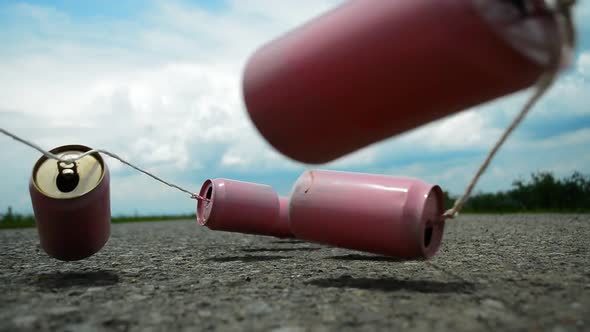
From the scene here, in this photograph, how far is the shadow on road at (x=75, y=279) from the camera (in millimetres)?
4000

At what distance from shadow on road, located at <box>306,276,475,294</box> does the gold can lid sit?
1898 mm

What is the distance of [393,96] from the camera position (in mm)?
2773

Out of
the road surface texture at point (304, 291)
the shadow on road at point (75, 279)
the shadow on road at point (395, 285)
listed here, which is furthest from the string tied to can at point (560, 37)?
the shadow on road at point (75, 279)

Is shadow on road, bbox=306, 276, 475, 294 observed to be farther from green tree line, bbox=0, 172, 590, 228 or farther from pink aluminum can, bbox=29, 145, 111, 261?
green tree line, bbox=0, 172, 590, 228

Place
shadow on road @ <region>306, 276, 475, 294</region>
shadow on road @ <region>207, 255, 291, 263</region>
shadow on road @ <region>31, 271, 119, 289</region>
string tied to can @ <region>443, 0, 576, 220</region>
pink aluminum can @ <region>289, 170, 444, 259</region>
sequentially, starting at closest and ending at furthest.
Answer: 1. string tied to can @ <region>443, 0, 576, 220</region>
2. shadow on road @ <region>306, 276, 475, 294</region>
3. pink aluminum can @ <region>289, 170, 444, 259</region>
4. shadow on road @ <region>31, 271, 119, 289</region>
5. shadow on road @ <region>207, 255, 291, 263</region>

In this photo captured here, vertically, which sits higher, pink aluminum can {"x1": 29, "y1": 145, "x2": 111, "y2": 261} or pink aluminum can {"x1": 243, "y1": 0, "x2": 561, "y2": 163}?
pink aluminum can {"x1": 243, "y1": 0, "x2": 561, "y2": 163}

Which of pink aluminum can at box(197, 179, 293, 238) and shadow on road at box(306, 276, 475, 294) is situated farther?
pink aluminum can at box(197, 179, 293, 238)

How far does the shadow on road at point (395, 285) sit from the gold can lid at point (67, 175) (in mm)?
1898

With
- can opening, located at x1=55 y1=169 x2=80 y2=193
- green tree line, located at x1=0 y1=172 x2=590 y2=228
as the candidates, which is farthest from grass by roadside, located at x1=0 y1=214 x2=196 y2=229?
can opening, located at x1=55 y1=169 x2=80 y2=193

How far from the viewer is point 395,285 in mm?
3736

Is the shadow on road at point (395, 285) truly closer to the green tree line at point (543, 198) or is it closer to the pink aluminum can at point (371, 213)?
the pink aluminum can at point (371, 213)

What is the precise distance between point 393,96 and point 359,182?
1.38 meters

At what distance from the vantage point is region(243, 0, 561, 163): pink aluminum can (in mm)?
2520

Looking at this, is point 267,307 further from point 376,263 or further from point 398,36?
point 376,263
